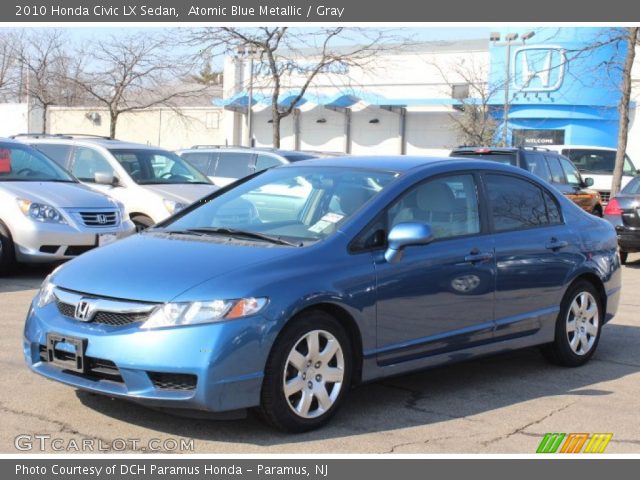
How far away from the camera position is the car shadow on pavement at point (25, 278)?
9.88 meters

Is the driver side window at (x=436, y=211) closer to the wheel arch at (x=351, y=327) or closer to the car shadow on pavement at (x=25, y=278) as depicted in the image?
the wheel arch at (x=351, y=327)

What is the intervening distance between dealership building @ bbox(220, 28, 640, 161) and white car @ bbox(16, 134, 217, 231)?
71.9 ft

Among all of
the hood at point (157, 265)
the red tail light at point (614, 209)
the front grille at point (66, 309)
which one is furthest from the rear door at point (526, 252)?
the red tail light at point (614, 209)

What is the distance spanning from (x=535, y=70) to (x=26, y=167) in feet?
106

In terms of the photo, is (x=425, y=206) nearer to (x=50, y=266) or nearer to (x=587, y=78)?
(x=50, y=266)

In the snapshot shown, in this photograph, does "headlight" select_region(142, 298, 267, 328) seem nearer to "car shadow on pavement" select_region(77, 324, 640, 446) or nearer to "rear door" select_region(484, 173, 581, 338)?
"car shadow on pavement" select_region(77, 324, 640, 446)

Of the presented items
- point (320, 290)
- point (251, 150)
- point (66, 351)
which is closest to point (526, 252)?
point (320, 290)

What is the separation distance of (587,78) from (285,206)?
35.9 m

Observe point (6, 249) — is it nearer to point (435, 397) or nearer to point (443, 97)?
point (435, 397)

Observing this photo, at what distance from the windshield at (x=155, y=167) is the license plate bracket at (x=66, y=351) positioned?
7.85 meters

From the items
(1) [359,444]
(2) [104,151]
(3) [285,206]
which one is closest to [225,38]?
(2) [104,151]

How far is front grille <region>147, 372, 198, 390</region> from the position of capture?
474cm

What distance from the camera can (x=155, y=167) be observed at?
13289mm
